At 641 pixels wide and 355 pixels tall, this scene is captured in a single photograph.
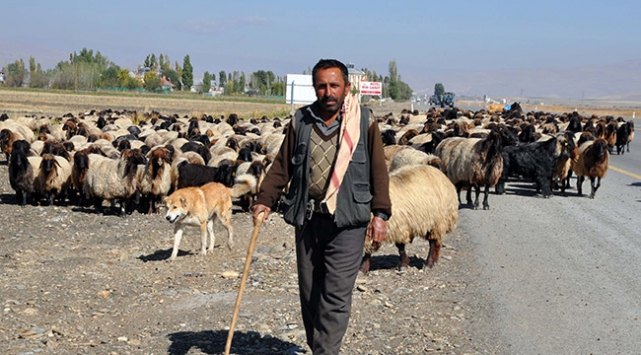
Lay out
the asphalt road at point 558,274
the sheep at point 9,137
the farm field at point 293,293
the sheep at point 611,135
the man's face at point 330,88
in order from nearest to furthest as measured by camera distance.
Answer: the man's face at point 330,88, the farm field at point 293,293, the asphalt road at point 558,274, the sheep at point 9,137, the sheep at point 611,135

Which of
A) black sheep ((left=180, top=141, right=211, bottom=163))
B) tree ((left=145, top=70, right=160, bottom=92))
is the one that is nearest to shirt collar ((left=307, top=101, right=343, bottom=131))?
black sheep ((left=180, top=141, right=211, bottom=163))

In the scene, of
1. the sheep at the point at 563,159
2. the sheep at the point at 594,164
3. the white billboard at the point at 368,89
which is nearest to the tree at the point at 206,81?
the white billboard at the point at 368,89

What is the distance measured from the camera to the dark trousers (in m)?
5.07

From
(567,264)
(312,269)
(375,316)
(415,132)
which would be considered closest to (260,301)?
(375,316)

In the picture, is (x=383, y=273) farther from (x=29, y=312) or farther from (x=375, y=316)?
(x=29, y=312)

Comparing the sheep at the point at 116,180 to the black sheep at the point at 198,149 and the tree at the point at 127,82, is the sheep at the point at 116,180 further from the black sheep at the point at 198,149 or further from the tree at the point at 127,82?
the tree at the point at 127,82

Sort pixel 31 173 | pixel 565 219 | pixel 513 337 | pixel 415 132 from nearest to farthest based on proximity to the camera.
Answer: pixel 513 337, pixel 565 219, pixel 31 173, pixel 415 132

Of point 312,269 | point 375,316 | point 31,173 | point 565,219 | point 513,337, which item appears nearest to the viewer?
point 312,269

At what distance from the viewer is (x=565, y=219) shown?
518 inches

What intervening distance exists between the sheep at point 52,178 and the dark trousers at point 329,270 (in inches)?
451

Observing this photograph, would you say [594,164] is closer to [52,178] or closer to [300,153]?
[52,178]

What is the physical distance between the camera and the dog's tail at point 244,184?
563 inches

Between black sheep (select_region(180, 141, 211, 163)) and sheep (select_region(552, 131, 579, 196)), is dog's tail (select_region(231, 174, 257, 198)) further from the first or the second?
sheep (select_region(552, 131, 579, 196))

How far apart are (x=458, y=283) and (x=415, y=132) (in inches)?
624
